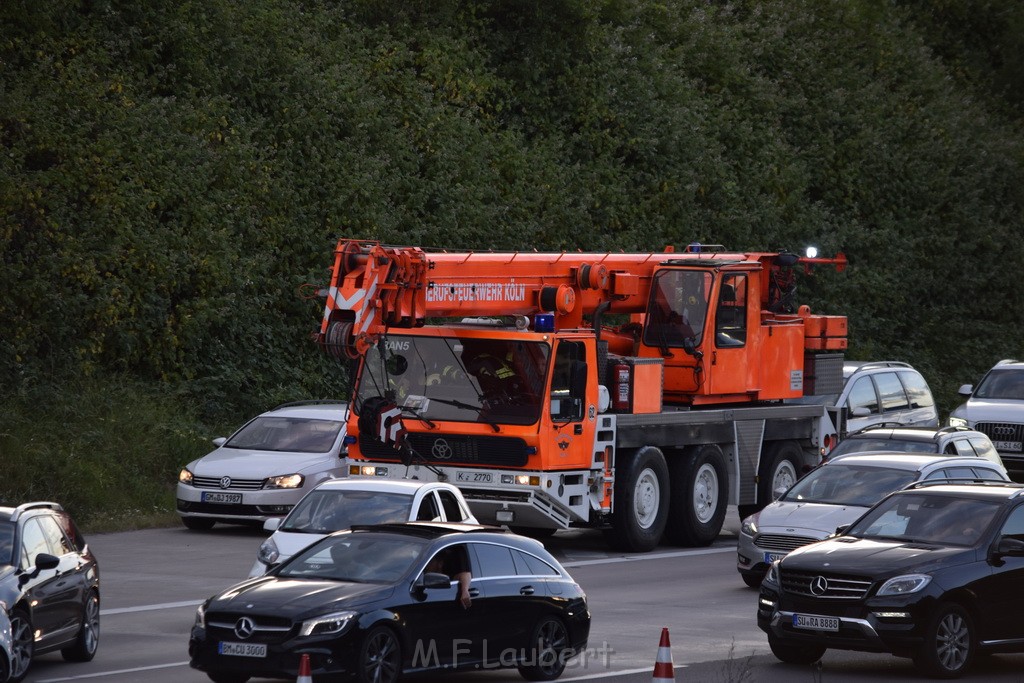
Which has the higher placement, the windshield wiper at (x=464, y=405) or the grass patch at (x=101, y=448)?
the windshield wiper at (x=464, y=405)

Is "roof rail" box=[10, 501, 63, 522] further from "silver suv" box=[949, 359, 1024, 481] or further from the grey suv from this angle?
"silver suv" box=[949, 359, 1024, 481]

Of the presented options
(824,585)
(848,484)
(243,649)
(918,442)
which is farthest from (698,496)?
(243,649)

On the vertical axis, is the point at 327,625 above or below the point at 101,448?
below

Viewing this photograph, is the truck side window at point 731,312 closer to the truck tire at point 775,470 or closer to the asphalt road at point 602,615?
the truck tire at point 775,470

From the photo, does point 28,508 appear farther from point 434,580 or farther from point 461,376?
point 461,376

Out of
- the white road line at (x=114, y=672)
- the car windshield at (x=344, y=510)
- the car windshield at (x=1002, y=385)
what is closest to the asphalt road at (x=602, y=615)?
the white road line at (x=114, y=672)

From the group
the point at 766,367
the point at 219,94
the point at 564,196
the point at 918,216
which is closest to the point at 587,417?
the point at 766,367

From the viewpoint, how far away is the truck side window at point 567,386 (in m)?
20.3

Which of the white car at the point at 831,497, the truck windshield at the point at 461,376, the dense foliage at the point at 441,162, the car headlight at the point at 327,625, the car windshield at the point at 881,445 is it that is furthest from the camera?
the dense foliage at the point at 441,162

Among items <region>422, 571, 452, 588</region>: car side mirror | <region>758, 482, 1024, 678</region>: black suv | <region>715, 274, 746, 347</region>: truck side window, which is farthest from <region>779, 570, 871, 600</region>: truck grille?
<region>715, 274, 746, 347</region>: truck side window

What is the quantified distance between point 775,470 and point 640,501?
3.67 meters

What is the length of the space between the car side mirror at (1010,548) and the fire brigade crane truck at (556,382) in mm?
6917

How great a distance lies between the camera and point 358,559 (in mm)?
12852

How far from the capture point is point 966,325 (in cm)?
4591
